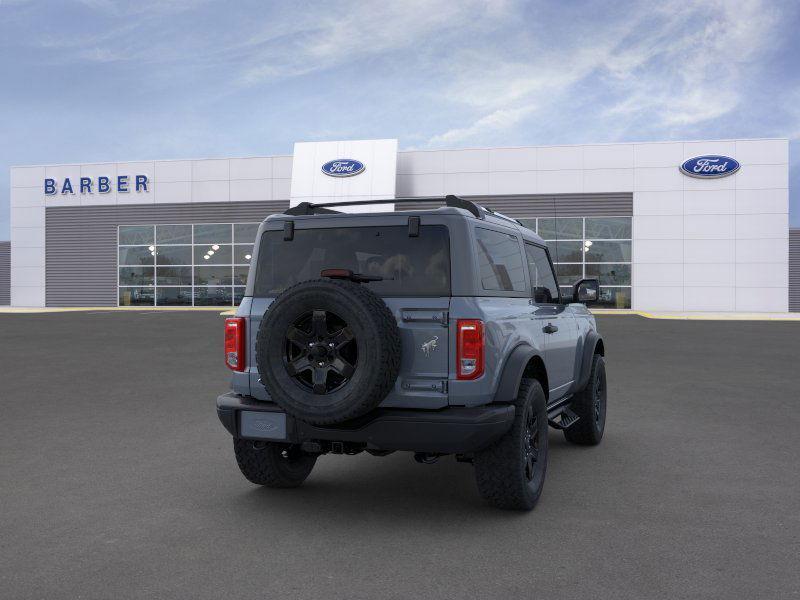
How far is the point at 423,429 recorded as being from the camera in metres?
4.47

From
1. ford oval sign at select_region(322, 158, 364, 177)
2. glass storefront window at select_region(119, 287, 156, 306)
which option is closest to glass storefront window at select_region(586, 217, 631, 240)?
ford oval sign at select_region(322, 158, 364, 177)

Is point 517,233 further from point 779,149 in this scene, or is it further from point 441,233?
point 779,149

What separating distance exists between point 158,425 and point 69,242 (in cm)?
3559

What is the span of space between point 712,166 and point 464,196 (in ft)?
36.1

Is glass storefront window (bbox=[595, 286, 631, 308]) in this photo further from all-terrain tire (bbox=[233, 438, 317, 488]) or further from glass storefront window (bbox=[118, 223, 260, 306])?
all-terrain tire (bbox=[233, 438, 317, 488])

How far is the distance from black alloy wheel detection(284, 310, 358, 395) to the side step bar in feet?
6.53

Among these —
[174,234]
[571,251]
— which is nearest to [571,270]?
[571,251]

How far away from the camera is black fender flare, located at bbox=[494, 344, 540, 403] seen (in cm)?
470

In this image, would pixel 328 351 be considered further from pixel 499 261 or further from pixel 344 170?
pixel 344 170

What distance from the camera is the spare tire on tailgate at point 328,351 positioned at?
14.3ft

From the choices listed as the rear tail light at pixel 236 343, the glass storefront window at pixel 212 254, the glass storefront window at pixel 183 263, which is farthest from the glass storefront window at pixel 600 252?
the rear tail light at pixel 236 343

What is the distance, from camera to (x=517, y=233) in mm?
5965

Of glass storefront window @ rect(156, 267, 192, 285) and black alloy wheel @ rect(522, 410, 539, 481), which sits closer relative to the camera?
black alloy wheel @ rect(522, 410, 539, 481)

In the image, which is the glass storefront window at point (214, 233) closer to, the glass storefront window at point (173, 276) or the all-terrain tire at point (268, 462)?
the glass storefront window at point (173, 276)
